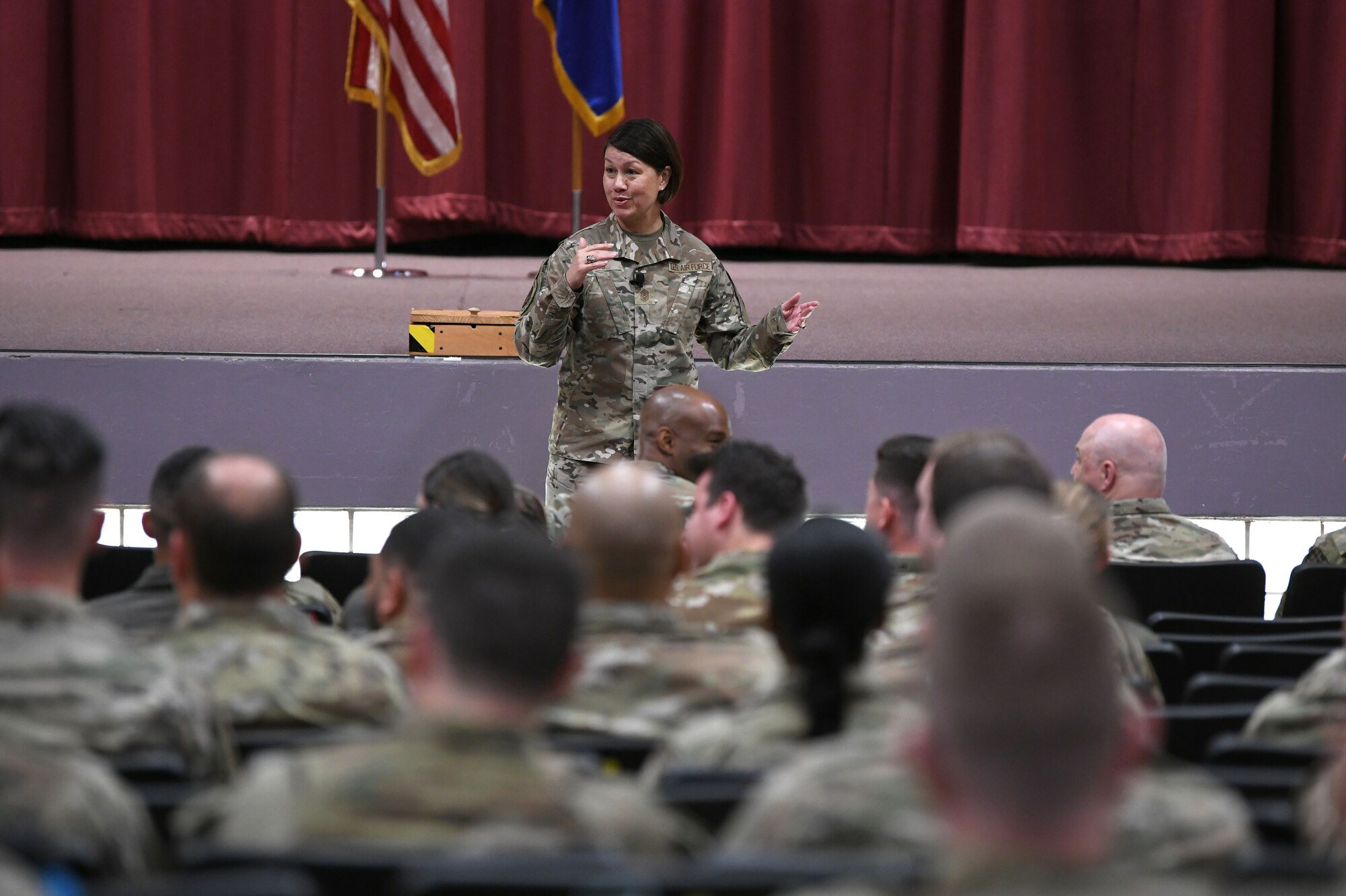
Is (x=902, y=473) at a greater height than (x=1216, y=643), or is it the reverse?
(x=902, y=473)

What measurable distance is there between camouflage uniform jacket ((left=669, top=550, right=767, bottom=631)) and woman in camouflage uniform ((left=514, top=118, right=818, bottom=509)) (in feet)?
4.84

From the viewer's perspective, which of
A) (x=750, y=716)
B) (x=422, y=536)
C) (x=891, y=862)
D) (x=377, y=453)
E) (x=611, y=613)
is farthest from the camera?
(x=377, y=453)

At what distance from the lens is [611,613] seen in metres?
2.22

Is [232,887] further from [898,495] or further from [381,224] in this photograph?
[381,224]

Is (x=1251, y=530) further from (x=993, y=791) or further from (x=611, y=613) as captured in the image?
(x=993, y=791)

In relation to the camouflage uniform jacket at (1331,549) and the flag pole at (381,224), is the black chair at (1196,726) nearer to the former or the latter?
the camouflage uniform jacket at (1331,549)

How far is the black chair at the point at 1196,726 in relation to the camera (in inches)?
91.7

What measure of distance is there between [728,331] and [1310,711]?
7.69ft

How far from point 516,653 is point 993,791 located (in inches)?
22.3

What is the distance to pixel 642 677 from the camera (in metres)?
2.21

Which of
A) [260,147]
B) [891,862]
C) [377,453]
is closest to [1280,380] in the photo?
[377,453]

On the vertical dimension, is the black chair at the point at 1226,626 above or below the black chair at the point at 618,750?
below

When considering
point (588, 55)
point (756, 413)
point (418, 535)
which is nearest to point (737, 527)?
point (418, 535)

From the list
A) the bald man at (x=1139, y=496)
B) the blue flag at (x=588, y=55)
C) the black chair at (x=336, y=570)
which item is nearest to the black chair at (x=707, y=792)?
the black chair at (x=336, y=570)
